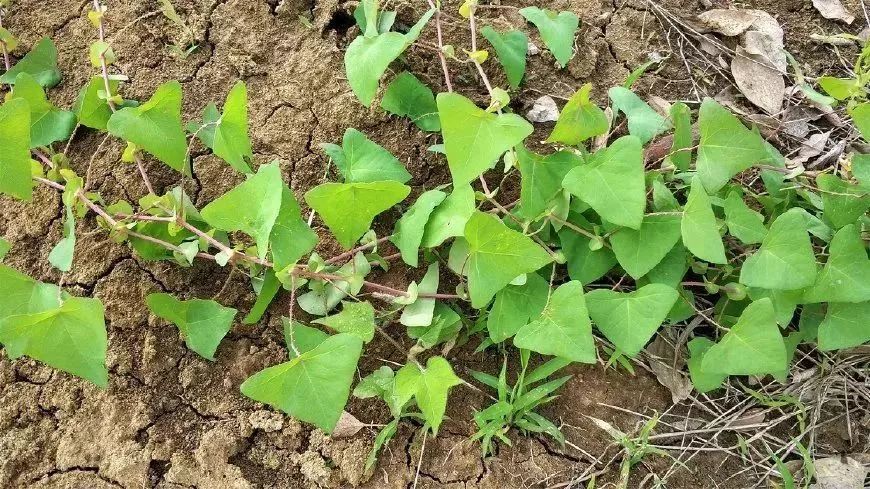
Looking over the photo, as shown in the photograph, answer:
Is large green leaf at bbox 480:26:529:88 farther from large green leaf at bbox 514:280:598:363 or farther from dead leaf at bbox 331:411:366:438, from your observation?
dead leaf at bbox 331:411:366:438

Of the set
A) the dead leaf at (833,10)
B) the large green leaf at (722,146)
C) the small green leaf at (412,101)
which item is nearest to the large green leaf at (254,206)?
the small green leaf at (412,101)

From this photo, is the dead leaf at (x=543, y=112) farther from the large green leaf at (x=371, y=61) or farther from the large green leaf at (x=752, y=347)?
the large green leaf at (x=752, y=347)

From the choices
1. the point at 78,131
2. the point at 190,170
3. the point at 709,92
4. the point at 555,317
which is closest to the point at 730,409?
the point at 555,317

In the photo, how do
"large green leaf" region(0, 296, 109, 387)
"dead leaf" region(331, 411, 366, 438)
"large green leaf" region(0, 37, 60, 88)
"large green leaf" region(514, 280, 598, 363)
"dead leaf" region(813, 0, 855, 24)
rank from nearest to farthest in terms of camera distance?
"large green leaf" region(0, 296, 109, 387) → "large green leaf" region(514, 280, 598, 363) → "dead leaf" region(331, 411, 366, 438) → "large green leaf" region(0, 37, 60, 88) → "dead leaf" region(813, 0, 855, 24)

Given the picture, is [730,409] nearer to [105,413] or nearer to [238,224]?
[238,224]

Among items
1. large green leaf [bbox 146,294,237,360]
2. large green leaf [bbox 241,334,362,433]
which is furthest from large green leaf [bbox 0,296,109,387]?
large green leaf [bbox 241,334,362,433]

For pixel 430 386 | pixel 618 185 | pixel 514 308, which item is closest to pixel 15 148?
pixel 430 386

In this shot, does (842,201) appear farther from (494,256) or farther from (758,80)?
(494,256)
